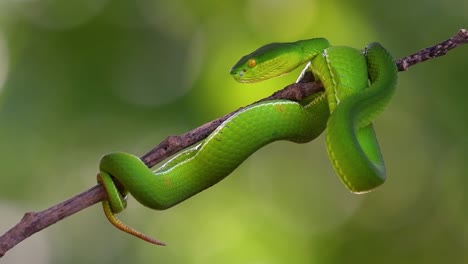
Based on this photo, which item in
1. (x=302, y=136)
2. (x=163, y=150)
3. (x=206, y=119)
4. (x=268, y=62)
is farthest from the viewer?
(x=206, y=119)

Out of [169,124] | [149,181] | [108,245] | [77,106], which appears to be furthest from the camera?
[108,245]

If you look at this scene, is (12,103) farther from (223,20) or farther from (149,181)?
(149,181)

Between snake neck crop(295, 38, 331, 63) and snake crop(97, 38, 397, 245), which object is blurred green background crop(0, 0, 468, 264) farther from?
snake crop(97, 38, 397, 245)

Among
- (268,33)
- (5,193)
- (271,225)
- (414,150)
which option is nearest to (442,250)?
(414,150)

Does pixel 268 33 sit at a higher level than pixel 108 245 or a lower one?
higher

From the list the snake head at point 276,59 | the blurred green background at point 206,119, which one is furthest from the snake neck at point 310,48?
the blurred green background at point 206,119

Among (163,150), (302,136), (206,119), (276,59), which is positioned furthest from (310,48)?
(206,119)

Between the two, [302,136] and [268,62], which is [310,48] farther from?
[302,136]
